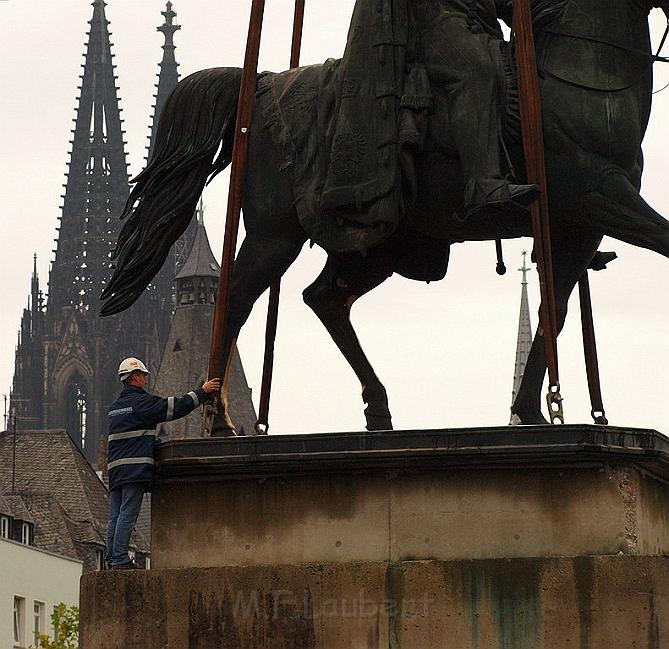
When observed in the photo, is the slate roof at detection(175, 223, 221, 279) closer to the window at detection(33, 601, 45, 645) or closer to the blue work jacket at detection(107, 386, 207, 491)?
the window at detection(33, 601, 45, 645)

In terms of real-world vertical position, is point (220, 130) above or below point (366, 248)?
above

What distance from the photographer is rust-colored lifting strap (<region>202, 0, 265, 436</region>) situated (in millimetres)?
13789

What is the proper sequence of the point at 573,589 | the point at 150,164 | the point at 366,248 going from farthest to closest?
the point at 150,164, the point at 366,248, the point at 573,589

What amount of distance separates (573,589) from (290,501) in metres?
1.72

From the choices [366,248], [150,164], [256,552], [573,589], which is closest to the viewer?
[573,589]

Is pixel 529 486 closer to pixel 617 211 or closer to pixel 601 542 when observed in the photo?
pixel 601 542

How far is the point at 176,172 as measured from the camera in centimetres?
1440

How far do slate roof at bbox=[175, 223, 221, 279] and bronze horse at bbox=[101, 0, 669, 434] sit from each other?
138426 millimetres

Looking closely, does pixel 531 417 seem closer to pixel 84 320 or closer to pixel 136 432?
pixel 136 432

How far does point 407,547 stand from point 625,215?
2359 mm

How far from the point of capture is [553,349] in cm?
1271

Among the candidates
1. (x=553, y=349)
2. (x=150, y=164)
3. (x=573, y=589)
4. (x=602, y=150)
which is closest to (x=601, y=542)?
(x=573, y=589)

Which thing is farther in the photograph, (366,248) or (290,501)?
(366,248)

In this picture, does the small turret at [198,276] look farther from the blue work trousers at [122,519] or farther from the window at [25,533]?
the blue work trousers at [122,519]
